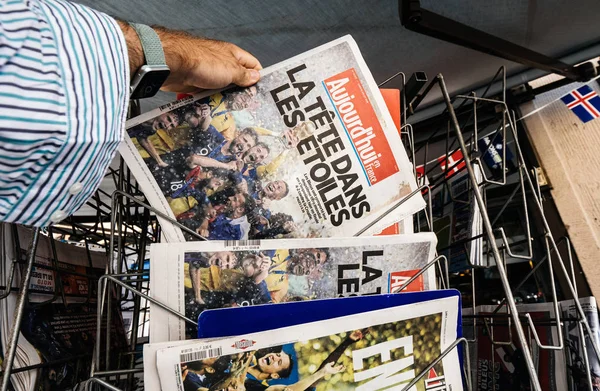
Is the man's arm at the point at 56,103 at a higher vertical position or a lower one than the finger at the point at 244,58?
lower

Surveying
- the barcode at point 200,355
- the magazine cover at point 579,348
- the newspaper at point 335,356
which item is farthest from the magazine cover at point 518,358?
the barcode at point 200,355

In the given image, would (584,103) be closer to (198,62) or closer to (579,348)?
(579,348)

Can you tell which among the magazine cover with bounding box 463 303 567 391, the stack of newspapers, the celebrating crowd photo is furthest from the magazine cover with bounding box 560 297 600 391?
the celebrating crowd photo

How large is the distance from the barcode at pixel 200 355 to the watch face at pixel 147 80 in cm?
26

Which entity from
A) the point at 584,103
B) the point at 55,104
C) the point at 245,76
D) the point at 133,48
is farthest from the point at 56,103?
the point at 584,103

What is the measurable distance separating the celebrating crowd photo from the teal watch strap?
3.2 inches

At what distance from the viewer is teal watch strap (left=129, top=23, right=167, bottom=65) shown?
0.36m

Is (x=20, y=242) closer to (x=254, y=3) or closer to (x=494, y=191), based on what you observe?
(x=254, y=3)

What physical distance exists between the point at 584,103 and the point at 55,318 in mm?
1410

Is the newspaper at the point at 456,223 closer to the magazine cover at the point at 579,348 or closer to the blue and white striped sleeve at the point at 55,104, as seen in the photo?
the magazine cover at the point at 579,348

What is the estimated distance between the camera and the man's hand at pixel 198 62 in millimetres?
387

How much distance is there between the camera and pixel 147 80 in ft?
1.21

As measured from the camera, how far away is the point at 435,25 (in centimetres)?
55

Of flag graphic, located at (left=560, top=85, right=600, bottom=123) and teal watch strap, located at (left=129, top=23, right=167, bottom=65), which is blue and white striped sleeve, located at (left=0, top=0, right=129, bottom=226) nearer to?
teal watch strap, located at (left=129, top=23, right=167, bottom=65)
